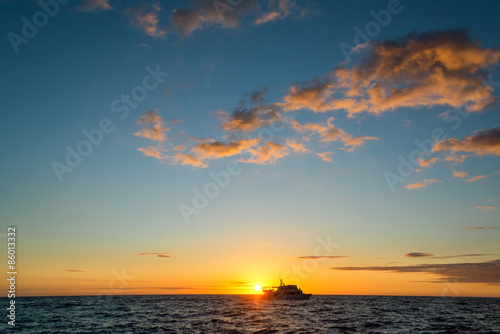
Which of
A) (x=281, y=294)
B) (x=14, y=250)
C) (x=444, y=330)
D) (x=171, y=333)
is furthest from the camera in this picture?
(x=281, y=294)

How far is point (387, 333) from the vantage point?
41.9 metres

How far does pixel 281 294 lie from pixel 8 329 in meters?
79.2

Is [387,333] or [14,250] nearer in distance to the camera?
[14,250]

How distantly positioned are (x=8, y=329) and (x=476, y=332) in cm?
6412

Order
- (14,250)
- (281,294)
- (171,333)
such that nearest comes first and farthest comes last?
(14,250)
(171,333)
(281,294)

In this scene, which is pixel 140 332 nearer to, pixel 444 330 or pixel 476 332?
pixel 444 330

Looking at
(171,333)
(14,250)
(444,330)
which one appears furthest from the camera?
(444,330)

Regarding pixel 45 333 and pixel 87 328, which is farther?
pixel 87 328

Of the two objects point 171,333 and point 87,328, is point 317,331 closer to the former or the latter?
point 171,333

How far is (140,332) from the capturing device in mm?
42281

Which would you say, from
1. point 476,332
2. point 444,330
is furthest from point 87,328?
point 476,332

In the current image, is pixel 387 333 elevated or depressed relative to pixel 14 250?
depressed

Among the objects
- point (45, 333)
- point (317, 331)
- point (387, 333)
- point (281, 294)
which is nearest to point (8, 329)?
point (45, 333)

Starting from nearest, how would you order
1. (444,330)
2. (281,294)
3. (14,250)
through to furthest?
1. (14,250)
2. (444,330)
3. (281,294)
